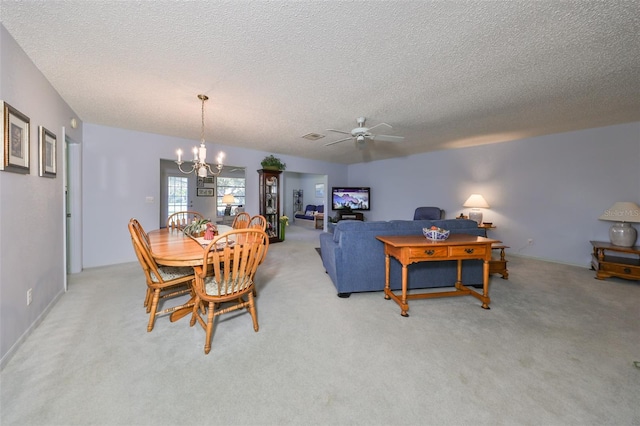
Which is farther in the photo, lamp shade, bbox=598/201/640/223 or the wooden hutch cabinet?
the wooden hutch cabinet

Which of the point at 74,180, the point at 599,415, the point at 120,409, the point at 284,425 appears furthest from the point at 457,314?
the point at 74,180

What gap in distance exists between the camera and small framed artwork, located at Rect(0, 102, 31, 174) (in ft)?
5.22

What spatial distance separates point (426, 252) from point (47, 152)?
153 inches

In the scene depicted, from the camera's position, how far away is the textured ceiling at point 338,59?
1.48 m

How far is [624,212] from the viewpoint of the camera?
334cm

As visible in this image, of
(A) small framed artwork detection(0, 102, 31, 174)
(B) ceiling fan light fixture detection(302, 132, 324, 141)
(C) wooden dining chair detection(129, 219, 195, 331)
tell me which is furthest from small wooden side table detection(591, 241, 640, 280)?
(A) small framed artwork detection(0, 102, 31, 174)

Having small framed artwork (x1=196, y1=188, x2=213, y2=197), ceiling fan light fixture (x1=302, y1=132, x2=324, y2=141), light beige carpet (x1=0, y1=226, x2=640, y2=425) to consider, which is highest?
ceiling fan light fixture (x1=302, y1=132, x2=324, y2=141)

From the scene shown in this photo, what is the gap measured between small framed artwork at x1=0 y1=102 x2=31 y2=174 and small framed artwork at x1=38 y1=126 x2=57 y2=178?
0.28 m

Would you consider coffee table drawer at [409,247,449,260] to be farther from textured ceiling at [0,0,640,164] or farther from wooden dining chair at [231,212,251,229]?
wooden dining chair at [231,212,251,229]

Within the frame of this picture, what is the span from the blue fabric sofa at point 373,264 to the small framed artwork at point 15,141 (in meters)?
2.72

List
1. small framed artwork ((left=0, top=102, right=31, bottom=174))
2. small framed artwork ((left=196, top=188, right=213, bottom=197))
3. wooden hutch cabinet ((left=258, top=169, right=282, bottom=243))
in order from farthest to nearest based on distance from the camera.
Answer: small framed artwork ((left=196, top=188, right=213, bottom=197)) → wooden hutch cabinet ((left=258, top=169, right=282, bottom=243)) → small framed artwork ((left=0, top=102, right=31, bottom=174))

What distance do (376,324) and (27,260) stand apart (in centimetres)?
299

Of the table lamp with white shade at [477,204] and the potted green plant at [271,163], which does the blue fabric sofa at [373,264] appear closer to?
the table lamp with white shade at [477,204]

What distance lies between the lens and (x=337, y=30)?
1.62 m
